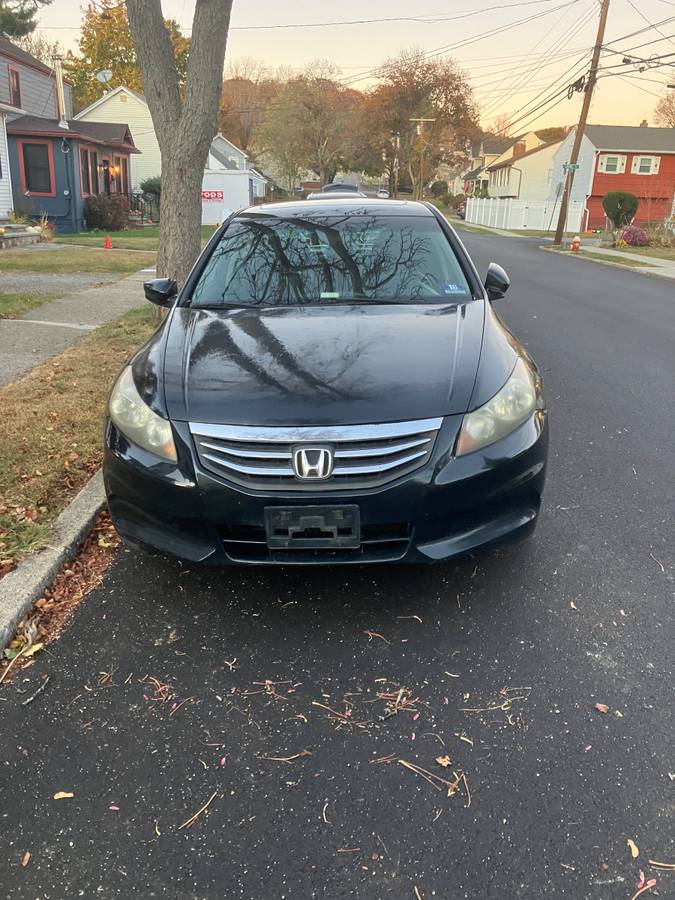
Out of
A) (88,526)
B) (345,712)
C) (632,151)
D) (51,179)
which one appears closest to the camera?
(345,712)

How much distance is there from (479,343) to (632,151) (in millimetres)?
53777

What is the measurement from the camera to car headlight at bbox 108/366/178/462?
2840 mm

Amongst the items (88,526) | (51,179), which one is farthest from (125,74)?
(88,526)

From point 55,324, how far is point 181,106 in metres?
2.84

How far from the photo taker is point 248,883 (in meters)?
1.86

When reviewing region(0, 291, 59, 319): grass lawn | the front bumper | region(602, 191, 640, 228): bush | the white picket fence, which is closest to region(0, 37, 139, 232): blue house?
region(0, 291, 59, 319): grass lawn

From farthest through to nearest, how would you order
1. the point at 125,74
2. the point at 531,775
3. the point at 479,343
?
the point at 125,74
the point at 479,343
the point at 531,775

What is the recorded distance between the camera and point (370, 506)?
106 inches

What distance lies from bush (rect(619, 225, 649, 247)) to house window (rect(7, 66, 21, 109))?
23442 millimetres

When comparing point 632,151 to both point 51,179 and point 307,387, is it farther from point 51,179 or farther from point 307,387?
point 307,387

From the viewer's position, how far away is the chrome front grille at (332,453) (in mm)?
2684

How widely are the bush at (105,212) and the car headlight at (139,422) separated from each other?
1022 inches

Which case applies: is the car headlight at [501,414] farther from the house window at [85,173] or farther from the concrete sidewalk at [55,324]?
the house window at [85,173]

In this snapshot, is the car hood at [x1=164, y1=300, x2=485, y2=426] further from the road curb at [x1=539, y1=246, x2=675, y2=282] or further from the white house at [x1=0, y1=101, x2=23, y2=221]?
the white house at [x1=0, y1=101, x2=23, y2=221]
